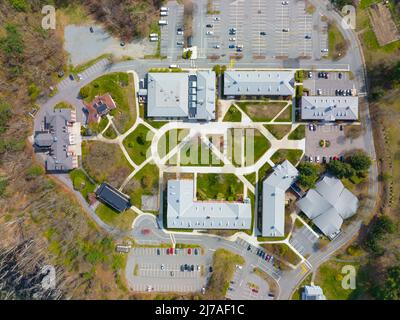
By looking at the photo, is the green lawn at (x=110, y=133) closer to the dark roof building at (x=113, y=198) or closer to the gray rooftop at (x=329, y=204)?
the dark roof building at (x=113, y=198)

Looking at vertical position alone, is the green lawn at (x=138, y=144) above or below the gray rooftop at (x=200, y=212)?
above

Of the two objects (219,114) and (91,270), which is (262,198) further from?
(91,270)

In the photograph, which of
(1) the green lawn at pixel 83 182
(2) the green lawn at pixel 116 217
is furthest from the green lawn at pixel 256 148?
(1) the green lawn at pixel 83 182

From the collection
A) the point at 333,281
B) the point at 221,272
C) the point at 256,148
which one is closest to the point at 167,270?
the point at 221,272
